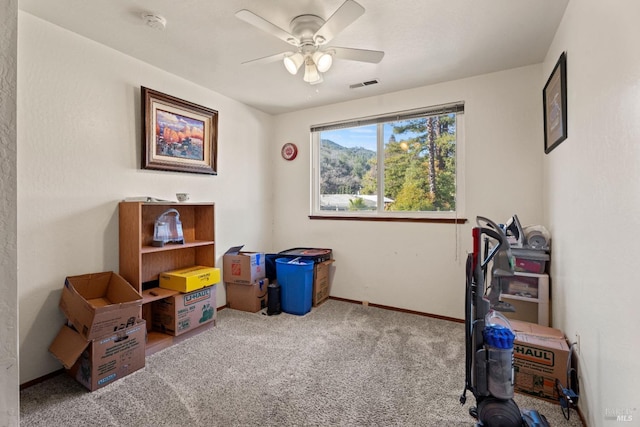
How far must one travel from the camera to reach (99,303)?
7.57 feet

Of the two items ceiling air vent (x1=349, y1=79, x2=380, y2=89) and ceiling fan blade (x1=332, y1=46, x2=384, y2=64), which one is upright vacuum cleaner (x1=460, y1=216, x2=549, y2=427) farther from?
ceiling air vent (x1=349, y1=79, x2=380, y2=89)

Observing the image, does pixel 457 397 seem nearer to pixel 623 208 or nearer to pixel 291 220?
pixel 623 208

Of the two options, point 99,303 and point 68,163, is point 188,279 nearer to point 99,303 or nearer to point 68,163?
point 99,303

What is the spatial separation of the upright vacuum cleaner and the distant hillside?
239 centimetres

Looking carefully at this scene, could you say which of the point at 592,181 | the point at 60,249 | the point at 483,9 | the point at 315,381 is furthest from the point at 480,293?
the point at 60,249

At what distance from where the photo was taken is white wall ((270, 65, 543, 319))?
2768mm

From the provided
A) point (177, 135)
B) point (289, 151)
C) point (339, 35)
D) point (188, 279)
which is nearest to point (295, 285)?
point (188, 279)

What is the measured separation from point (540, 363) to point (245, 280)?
106 inches

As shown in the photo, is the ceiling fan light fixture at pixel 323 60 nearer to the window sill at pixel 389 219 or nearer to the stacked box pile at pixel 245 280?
the window sill at pixel 389 219

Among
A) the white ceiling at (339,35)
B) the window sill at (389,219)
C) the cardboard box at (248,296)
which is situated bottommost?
the cardboard box at (248,296)

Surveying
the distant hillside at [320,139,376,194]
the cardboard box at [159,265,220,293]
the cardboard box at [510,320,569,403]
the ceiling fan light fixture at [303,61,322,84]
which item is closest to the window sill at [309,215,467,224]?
the distant hillside at [320,139,376,194]

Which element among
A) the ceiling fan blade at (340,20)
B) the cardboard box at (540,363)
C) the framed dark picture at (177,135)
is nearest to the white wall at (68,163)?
the framed dark picture at (177,135)

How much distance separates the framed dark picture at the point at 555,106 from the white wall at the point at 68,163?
10.5 ft

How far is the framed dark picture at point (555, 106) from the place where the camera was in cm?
192
